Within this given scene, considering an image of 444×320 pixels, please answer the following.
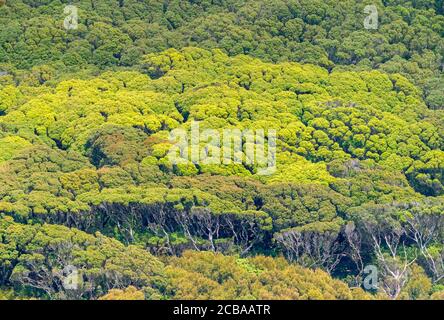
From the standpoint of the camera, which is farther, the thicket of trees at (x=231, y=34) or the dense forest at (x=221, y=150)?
the thicket of trees at (x=231, y=34)

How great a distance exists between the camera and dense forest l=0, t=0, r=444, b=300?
80.6 m

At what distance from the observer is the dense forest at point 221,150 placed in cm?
8062

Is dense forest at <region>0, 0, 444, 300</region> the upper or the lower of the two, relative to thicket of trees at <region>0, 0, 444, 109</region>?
lower

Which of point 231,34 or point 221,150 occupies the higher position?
point 231,34

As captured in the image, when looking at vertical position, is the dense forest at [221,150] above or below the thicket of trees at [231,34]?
below

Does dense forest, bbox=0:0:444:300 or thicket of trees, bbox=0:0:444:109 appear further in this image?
thicket of trees, bbox=0:0:444:109

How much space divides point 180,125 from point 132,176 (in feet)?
24.7

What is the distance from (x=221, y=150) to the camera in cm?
9112

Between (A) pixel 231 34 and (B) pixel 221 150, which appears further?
(A) pixel 231 34

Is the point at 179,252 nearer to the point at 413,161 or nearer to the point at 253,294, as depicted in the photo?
the point at 253,294

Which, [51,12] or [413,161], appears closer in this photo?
[413,161]

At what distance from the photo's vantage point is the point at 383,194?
88.9 meters
